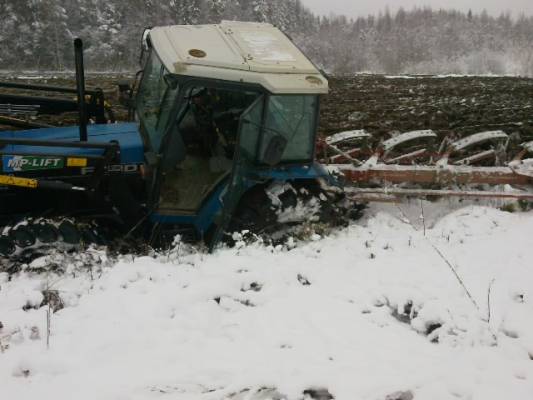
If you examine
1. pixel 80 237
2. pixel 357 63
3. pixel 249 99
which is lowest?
pixel 357 63

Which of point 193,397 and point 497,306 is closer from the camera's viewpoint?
point 193,397

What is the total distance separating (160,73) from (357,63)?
55.9 meters

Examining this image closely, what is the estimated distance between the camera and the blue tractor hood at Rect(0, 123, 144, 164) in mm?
4812

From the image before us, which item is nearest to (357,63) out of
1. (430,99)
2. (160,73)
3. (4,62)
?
(4,62)

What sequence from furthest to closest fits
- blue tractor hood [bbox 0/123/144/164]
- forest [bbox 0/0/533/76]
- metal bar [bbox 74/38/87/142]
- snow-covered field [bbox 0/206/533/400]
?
forest [bbox 0/0/533/76] → blue tractor hood [bbox 0/123/144/164] → metal bar [bbox 74/38/87/142] → snow-covered field [bbox 0/206/533/400]

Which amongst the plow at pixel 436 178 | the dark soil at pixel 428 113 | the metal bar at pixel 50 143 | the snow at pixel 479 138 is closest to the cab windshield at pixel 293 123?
the plow at pixel 436 178

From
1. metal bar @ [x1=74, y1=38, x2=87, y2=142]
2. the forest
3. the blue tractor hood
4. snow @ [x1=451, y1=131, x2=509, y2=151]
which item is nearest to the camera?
metal bar @ [x1=74, y1=38, x2=87, y2=142]

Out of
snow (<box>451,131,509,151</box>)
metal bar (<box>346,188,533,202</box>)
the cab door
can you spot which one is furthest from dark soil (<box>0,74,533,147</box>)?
the cab door

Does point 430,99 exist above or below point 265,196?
below

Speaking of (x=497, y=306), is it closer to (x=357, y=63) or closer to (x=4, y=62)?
(x=4, y=62)

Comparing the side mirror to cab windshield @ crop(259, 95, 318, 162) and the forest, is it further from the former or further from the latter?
the forest

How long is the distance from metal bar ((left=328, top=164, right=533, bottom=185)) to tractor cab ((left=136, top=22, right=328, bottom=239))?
3.77 ft

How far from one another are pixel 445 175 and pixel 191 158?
297cm

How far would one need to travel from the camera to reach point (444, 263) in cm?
454
